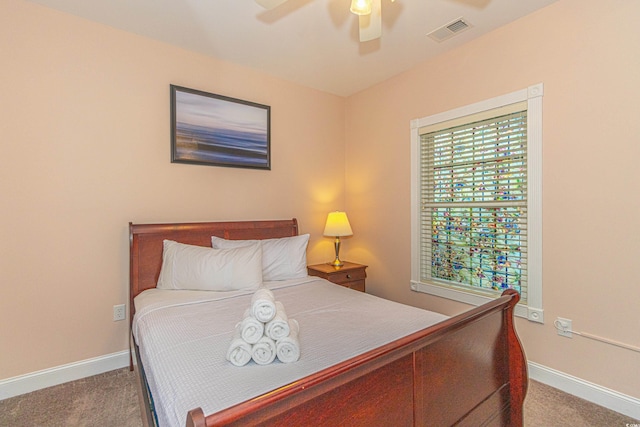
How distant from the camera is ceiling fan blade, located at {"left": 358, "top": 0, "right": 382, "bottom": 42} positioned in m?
1.64

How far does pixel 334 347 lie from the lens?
136 centimetres

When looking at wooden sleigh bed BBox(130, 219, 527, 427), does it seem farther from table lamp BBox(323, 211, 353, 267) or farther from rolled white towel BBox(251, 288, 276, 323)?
table lamp BBox(323, 211, 353, 267)

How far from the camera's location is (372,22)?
171cm

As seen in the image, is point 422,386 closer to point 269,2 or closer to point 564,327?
point 564,327

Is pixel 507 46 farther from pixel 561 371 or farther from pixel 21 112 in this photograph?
pixel 21 112

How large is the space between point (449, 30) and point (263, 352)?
Result: 2662mm

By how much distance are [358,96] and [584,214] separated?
254cm

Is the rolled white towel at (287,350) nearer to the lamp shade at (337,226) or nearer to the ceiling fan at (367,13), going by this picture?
the ceiling fan at (367,13)

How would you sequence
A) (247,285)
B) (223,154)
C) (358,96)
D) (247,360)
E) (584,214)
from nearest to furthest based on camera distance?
1. (247,360)
2. (584,214)
3. (247,285)
4. (223,154)
5. (358,96)

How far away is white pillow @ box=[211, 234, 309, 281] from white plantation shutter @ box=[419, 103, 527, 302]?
1230 millimetres

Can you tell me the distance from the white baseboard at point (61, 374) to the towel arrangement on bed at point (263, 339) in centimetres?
180

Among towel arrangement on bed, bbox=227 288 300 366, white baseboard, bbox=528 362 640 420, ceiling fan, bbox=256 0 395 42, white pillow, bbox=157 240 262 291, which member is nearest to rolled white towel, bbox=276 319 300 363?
towel arrangement on bed, bbox=227 288 300 366

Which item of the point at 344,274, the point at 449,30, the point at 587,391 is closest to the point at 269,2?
the point at 449,30

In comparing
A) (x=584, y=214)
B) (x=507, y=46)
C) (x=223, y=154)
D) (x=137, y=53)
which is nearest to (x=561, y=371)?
(x=584, y=214)
